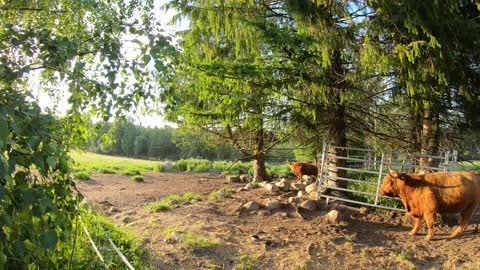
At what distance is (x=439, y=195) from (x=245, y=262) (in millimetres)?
3544

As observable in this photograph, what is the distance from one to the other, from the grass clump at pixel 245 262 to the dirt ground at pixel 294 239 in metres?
0.02

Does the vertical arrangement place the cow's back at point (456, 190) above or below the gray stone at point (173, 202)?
above

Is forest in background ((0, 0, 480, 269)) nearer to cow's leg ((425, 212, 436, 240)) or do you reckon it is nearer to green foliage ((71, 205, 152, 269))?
green foliage ((71, 205, 152, 269))

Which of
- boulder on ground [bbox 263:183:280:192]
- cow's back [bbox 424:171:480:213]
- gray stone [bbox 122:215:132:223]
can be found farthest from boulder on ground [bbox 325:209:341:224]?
gray stone [bbox 122:215:132:223]

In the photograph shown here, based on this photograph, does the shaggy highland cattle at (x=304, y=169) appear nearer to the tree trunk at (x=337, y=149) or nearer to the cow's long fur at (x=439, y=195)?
the tree trunk at (x=337, y=149)

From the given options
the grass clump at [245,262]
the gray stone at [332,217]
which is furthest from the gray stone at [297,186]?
the grass clump at [245,262]

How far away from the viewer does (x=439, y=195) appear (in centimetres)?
696

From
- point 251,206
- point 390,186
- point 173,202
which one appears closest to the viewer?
point 390,186

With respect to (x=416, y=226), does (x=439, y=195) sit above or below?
above

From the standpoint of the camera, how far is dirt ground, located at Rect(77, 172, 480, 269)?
19.7ft

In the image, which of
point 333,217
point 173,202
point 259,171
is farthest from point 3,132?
point 259,171

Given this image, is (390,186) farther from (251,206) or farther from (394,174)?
(251,206)

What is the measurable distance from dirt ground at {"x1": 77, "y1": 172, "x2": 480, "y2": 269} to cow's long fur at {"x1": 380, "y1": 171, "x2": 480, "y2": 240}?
352mm

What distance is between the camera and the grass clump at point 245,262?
5.84 metres
